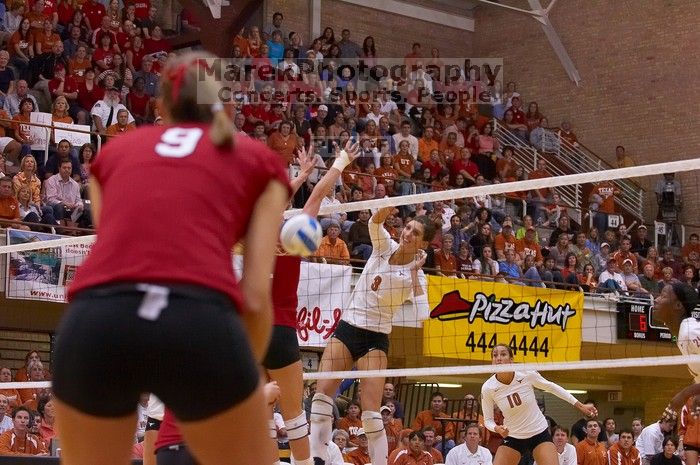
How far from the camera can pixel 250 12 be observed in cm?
2008

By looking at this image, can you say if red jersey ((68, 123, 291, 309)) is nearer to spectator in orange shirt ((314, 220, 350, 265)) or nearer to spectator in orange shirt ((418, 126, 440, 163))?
spectator in orange shirt ((314, 220, 350, 265))

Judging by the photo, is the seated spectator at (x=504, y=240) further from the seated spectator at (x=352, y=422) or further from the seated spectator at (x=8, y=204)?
the seated spectator at (x=8, y=204)

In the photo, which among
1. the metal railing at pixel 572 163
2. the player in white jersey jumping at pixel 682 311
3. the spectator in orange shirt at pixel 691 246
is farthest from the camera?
the metal railing at pixel 572 163

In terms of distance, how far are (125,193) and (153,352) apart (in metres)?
0.42

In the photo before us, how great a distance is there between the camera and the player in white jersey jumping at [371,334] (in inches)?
330

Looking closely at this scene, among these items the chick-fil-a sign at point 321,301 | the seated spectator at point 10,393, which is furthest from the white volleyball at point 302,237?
the chick-fil-a sign at point 321,301

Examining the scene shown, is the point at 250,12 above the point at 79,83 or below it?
above

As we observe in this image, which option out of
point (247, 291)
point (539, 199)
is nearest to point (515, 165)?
point (539, 199)

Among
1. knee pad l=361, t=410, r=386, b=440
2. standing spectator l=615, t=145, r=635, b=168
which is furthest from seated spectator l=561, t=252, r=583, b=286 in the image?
knee pad l=361, t=410, r=386, b=440

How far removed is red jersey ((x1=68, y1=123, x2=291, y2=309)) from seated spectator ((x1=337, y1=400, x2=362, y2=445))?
1175 centimetres

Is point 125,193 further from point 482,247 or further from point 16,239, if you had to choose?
point 482,247

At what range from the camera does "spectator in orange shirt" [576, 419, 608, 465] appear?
16.8 m

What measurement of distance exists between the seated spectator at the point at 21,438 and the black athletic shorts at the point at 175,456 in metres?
8.72

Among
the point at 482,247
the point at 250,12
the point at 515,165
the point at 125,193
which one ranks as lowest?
the point at 125,193
